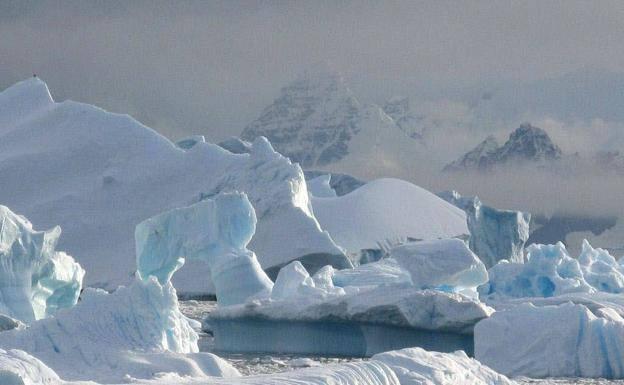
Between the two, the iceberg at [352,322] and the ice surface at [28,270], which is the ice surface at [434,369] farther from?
the ice surface at [28,270]

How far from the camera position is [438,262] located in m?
16.3

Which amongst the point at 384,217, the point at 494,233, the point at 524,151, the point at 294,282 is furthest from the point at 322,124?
the point at 294,282

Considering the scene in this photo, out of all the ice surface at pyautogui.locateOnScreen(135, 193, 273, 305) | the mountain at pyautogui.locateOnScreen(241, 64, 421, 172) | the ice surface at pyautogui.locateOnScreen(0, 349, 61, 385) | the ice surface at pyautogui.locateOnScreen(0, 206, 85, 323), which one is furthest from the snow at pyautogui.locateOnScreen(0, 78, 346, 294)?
the mountain at pyautogui.locateOnScreen(241, 64, 421, 172)

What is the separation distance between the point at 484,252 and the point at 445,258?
490 inches

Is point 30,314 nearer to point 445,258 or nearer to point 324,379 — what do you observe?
point 445,258

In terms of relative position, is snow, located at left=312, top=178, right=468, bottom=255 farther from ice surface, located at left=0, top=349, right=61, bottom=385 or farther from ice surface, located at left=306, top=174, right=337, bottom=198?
ice surface, located at left=0, top=349, right=61, bottom=385

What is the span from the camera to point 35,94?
44.8 metres

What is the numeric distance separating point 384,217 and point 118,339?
28.4 meters

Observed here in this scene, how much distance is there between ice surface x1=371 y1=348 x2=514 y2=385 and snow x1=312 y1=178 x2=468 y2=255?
26.9 meters

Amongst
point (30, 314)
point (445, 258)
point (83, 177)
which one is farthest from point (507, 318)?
point (83, 177)

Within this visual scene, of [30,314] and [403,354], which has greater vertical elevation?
[403,354]

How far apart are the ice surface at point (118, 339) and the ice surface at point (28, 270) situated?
239 inches

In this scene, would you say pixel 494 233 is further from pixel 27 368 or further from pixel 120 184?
pixel 27 368

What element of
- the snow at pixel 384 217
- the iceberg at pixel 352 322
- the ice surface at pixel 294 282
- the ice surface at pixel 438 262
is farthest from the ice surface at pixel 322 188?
the ice surface at pixel 438 262
